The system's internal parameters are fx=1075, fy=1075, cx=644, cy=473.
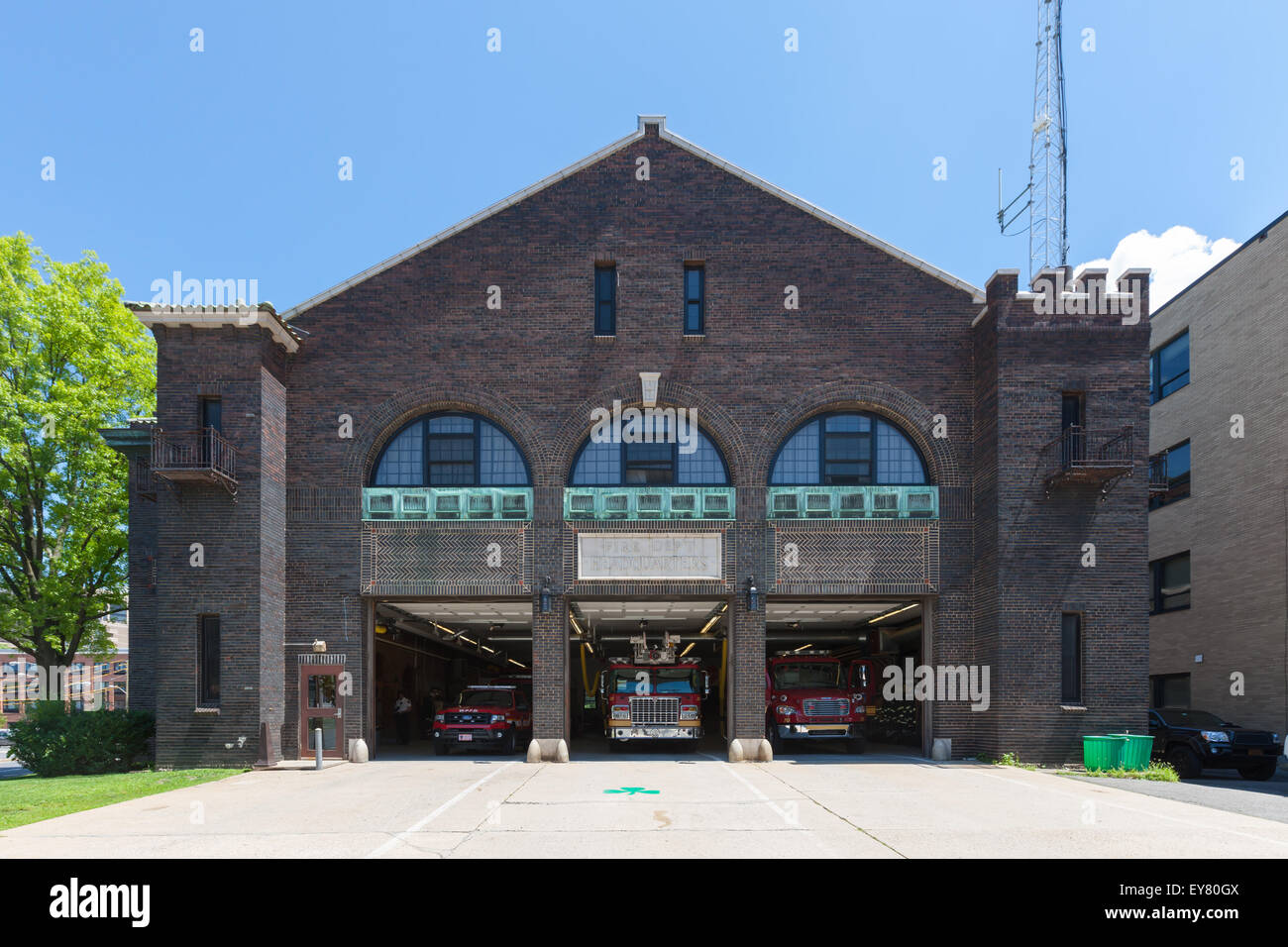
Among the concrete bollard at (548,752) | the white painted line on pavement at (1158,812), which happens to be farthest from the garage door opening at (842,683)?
the white painted line on pavement at (1158,812)

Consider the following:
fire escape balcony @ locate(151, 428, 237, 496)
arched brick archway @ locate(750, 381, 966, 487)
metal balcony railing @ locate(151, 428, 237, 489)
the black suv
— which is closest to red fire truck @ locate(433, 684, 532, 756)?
fire escape balcony @ locate(151, 428, 237, 496)

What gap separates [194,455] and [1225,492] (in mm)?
28018

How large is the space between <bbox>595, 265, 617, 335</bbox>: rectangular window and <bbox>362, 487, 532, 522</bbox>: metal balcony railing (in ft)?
13.6

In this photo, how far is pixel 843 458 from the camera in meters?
24.9

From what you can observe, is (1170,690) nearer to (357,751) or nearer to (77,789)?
(357,751)

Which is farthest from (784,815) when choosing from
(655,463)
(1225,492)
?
(1225,492)

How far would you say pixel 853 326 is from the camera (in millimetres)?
24766

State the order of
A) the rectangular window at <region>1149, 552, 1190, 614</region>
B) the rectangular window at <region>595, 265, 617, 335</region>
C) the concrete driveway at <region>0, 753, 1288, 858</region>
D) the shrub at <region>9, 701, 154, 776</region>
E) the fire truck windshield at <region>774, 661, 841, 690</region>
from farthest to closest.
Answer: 1. the rectangular window at <region>1149, 552, 1190, 614</region>
2. the fire truck windshield at <region>774, 661, 841, 690</region>
3. the rectangular window at <region>595, 265, 617, 335</region>
4. the shrub at <region>9, 701, 154, 776</region>
5. the concrete driveway at <region>0, 753, 1288, 858</region>

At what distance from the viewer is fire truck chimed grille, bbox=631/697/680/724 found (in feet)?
86.9

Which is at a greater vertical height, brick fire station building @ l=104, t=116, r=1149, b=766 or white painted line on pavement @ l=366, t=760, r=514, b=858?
brick fire station building @ l=104, t=116, r=1149, b=766

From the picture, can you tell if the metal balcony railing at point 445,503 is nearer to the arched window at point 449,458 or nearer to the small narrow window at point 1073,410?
the arched window at point 449,458

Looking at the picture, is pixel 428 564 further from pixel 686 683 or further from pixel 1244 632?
pixel 1244 632

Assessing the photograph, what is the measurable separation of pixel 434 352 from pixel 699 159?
25.0ft

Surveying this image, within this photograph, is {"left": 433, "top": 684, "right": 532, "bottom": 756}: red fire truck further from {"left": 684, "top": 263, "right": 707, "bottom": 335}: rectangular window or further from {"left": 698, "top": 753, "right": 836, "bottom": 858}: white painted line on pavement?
{"left": 684, "top": 263, "right": 707, "bottom": 335}: rectangular window
